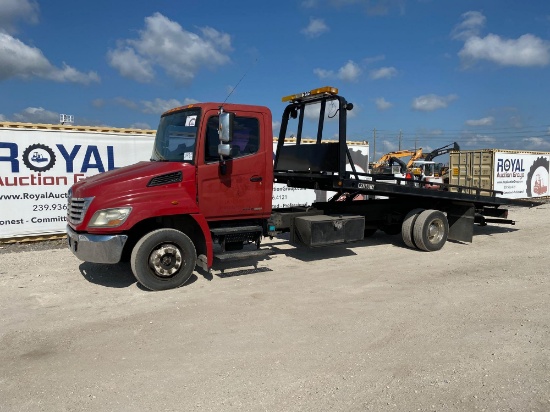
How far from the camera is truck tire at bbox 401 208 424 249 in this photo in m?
8.95

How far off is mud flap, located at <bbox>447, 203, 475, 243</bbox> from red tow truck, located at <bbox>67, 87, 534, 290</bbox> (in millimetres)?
1432

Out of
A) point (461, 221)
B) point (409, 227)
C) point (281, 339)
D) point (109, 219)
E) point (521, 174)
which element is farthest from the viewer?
point (521, 174)

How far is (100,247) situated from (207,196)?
1650 millimetres

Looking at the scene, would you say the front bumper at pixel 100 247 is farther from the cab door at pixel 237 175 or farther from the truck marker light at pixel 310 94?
the truck marker light at pixel 310 94

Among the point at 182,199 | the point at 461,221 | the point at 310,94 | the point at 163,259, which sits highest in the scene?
the point at 310,94

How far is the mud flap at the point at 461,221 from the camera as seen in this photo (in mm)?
9414

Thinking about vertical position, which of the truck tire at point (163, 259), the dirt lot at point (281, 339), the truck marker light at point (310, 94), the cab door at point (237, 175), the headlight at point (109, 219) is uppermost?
the truck marker light at point (310, 94)

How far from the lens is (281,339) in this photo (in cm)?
436

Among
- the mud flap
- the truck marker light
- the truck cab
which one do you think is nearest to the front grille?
the truck cab

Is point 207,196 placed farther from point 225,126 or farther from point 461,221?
point 461,221

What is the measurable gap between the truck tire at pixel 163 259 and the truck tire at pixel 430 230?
16.4 feet

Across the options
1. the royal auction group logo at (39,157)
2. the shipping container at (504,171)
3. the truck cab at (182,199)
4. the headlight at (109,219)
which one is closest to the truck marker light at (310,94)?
the truck cab at (182,199)

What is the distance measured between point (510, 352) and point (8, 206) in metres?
10.2

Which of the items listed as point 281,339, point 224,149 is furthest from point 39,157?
point 281,339
